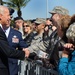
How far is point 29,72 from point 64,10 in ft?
4.79

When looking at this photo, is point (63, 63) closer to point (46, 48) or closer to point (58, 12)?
point (58, 12)

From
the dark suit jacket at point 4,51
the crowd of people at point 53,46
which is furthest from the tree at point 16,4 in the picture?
the dark suit jacket at point 4,51

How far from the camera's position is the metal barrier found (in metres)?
5.26

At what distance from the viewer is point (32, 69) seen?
20.8 ft

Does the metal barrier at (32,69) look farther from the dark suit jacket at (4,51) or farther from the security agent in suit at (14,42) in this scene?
the dark suit jacket at (4,51)

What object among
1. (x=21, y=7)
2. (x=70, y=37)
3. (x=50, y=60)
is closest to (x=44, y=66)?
(x=50, y=60)

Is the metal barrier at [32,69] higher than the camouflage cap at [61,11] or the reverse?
the reverse

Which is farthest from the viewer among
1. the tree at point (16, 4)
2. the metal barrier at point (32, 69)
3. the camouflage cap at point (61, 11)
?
the tree at point (16, 4)

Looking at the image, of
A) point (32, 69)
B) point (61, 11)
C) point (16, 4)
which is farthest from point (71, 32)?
point (16, 4)

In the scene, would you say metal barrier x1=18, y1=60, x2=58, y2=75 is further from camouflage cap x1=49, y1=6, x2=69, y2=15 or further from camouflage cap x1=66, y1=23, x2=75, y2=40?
camouflage cap x1=49, y1=6, x2=69, y2=15

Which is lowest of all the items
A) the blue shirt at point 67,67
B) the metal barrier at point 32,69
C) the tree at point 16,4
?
the tree at point 16,4

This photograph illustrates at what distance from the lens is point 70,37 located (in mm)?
4223

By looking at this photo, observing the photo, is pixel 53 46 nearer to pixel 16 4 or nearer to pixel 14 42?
pixel 14 42

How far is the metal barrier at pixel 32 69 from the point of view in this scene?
207 inches
